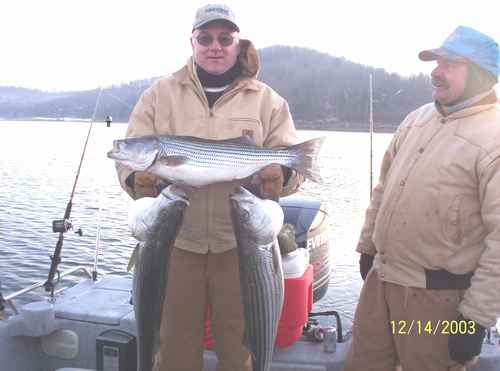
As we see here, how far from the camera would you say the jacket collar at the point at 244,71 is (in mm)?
3920

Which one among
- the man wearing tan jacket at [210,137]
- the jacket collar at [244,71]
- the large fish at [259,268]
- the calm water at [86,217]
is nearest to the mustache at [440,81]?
the calm water at [86,217]

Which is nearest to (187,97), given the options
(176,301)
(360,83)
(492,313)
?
(176,301)

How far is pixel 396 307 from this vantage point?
13.0ft

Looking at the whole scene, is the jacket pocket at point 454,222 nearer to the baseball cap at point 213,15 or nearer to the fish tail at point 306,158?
the fish tail at point 306,158

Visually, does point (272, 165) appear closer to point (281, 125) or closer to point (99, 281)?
point (281, 125)

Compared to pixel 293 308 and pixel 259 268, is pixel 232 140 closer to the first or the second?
pixel 259 268

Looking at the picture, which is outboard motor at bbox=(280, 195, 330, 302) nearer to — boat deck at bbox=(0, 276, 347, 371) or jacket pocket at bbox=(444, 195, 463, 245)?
boat deck at bbox=(0, 276, 347, 371)

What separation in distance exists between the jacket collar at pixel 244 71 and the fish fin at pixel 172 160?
0.74 m

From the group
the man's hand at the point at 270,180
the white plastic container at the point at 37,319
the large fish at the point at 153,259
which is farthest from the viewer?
the white plastic container at the point at 37,319

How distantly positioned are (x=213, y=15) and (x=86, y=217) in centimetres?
1558

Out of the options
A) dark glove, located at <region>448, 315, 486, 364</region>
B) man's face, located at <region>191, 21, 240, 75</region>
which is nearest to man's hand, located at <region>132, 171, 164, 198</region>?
man's face, located at <region>191, 21, 240, 75</region>

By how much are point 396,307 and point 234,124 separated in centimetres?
179

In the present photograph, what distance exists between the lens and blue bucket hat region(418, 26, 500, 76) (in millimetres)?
3752

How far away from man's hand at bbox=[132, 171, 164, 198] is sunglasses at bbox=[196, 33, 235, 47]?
1.04m
